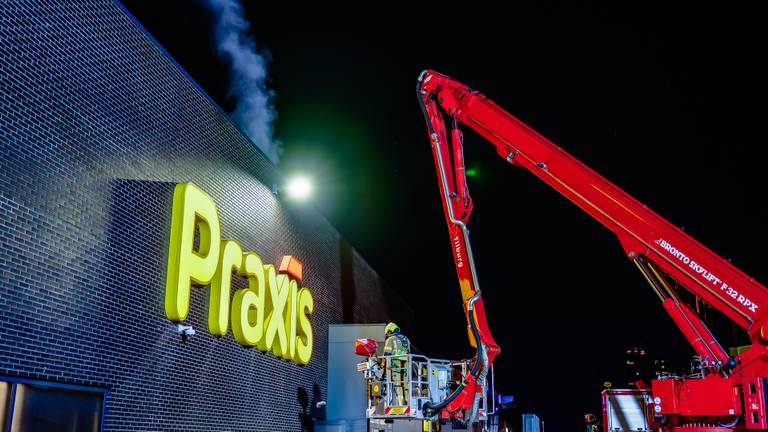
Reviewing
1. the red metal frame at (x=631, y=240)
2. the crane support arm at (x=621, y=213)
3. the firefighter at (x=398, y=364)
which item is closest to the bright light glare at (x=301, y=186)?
the red metal frame at (x=631, y=240)

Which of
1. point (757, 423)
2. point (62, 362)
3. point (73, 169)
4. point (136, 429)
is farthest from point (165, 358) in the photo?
point (757, 423)

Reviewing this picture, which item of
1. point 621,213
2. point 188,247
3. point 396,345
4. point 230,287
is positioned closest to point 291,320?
point 230,287

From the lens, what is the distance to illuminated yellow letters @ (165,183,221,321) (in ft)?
44.4

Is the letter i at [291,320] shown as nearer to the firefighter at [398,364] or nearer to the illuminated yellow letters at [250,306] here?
the illuminated yellow letters at [250,306]

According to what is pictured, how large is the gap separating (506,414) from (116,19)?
33.2 meters

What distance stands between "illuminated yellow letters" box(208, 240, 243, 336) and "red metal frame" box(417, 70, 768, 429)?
532cm

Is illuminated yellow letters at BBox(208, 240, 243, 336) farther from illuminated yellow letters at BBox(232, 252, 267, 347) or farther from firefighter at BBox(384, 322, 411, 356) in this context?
firefighter at BBox(384, 322, 411, 356)

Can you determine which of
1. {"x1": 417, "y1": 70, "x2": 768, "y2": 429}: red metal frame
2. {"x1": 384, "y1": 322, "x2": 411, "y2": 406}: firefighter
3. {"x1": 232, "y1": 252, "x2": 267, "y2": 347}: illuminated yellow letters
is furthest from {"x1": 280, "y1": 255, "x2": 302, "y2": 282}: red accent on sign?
{"x1": 417, "y1": 70, "x2": 768, "y2": 429}: red metal frame

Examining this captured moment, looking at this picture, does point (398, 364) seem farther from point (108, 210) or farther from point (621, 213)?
point (108, 210)

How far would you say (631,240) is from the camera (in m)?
13.7

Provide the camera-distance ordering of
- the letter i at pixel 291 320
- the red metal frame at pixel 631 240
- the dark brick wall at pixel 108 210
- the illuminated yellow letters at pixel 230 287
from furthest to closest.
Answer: the letter i at pixel 291 320, the illuminated yellow letters at pixel 230 287, the red metal frame at pixel 631 240, the dark brick wall at pixel 108 210

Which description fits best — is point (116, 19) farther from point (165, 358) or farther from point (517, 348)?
point (517, 348)

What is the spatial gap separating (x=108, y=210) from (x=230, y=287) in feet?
15.1

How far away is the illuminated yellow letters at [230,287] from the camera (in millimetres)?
13703
